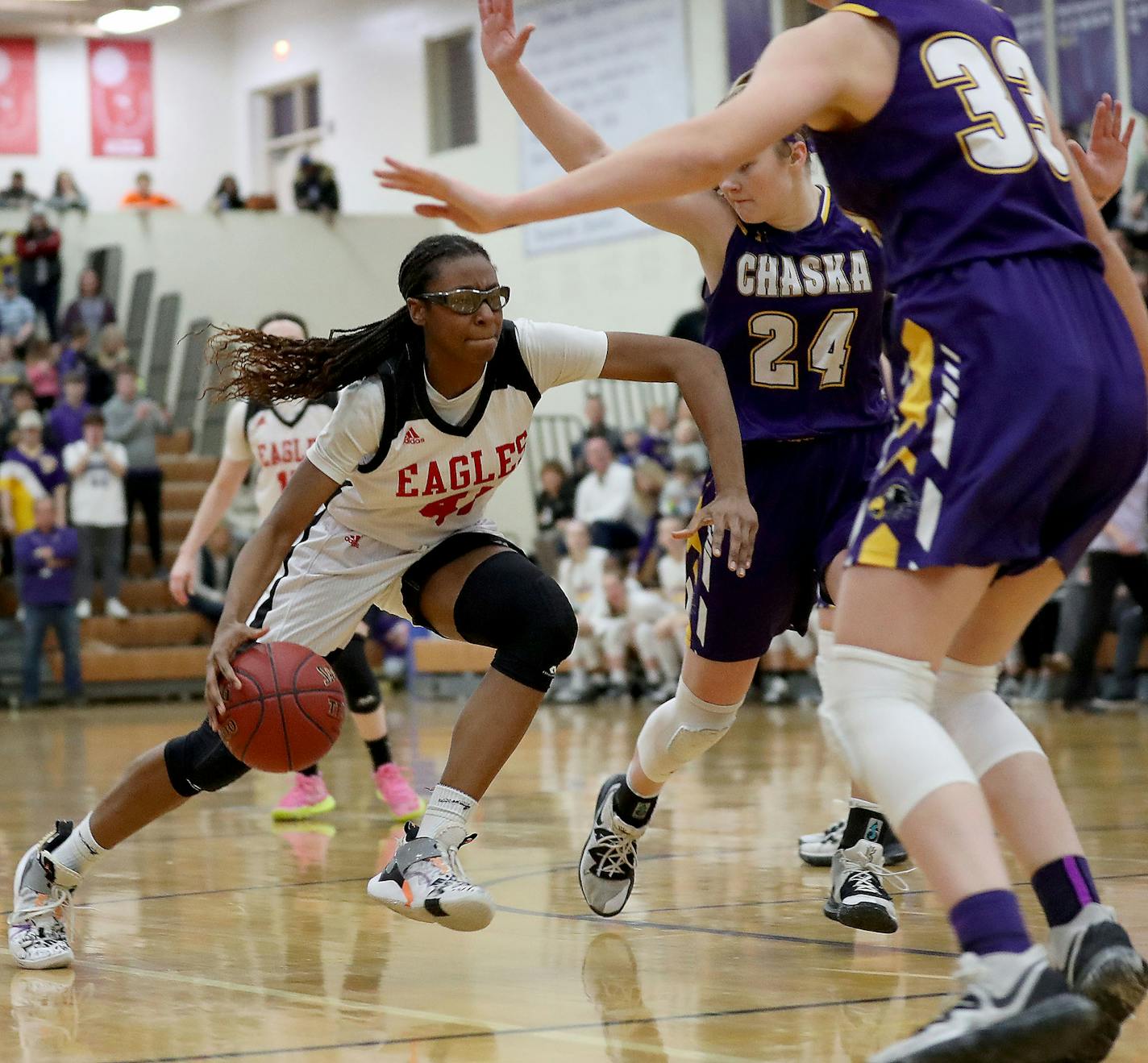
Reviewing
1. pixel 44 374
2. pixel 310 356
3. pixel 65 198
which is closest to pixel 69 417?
pixel 44 374

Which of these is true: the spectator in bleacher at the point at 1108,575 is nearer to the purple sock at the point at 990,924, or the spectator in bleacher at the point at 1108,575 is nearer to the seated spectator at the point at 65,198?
→ the purple sock at the point at 990,924

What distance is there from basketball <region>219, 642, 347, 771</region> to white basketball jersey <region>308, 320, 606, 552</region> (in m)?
0.42

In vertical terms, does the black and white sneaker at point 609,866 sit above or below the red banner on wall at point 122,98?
below

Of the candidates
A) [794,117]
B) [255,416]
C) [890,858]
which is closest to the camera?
[794,117]

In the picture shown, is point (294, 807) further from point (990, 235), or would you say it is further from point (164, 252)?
point (164, 252)

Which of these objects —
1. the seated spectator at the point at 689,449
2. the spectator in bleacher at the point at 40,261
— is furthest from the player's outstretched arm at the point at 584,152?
the spectator in bleacher at the point at 40,261

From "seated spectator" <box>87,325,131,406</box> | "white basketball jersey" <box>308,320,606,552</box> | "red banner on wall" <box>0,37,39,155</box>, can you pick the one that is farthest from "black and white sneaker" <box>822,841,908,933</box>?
"red banner on wall" <box>0,37,39,155</box>

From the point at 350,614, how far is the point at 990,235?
6.71 feet

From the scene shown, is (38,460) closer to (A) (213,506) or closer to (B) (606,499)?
(B) (606,499)

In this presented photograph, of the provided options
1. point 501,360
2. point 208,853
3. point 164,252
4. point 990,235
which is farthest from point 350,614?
point 164,252

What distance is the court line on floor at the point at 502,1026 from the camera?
113 inches

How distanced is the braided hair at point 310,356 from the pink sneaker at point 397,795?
2.59 metres

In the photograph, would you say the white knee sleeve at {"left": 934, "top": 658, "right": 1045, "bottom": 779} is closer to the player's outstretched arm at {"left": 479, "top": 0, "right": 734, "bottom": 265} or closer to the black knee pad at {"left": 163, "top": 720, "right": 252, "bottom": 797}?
the player's outstretched arm at {"left": 479, "top": 0, "right": 734, "bottom": 265}

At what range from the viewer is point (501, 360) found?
4035 mm
